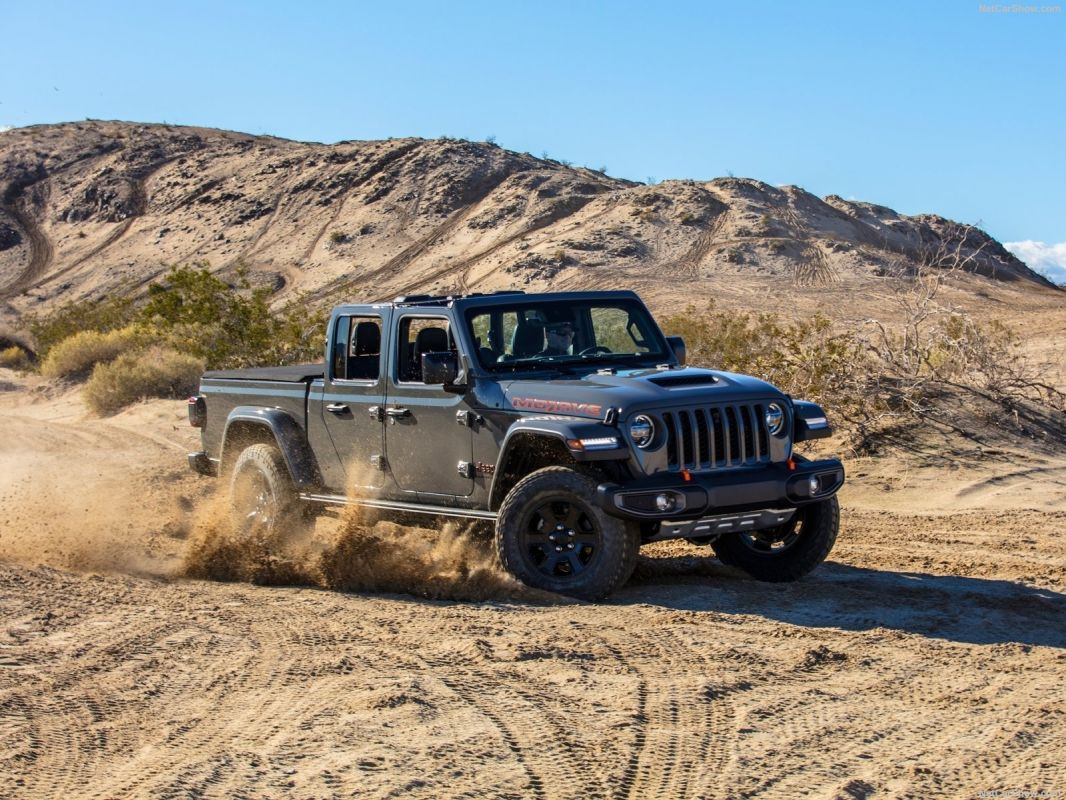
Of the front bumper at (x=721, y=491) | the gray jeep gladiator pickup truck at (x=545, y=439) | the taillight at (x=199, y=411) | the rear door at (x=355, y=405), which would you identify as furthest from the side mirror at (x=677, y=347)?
the taillight at (x=199, y=411)

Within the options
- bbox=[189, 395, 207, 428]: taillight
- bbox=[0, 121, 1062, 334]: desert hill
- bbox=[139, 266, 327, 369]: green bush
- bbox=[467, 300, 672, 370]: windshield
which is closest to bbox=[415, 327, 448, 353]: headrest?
bbox=[467, 300, 672, 370]: windshield

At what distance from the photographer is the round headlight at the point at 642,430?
7.04 meters

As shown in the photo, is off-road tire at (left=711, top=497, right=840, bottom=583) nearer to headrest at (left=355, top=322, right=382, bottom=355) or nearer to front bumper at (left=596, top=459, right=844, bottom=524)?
front bumper at (left=596, top=459, right=844, bottom=524)

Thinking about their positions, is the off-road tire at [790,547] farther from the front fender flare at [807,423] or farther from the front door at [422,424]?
the front door at [422,424]

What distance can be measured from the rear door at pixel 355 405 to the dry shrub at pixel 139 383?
12222mm

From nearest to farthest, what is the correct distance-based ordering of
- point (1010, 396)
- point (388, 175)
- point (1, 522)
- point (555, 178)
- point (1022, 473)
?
point (1, 522)
point (1022, 473)
point (1010, 396)
point (555, 178)
point (388, 175)

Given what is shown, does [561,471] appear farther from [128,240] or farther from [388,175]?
[128,240]

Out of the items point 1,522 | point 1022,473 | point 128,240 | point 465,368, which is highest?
point 128,240

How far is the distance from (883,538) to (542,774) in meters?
5.79

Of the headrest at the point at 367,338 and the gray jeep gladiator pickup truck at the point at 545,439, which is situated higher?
the headrest at the point at 367,338

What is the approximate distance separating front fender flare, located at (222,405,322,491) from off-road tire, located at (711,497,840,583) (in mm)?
2861

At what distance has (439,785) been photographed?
430 centimetres

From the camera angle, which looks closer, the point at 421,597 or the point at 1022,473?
the point at 421,597

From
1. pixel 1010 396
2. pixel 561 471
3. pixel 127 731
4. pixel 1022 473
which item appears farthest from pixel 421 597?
pixel 1010 396
